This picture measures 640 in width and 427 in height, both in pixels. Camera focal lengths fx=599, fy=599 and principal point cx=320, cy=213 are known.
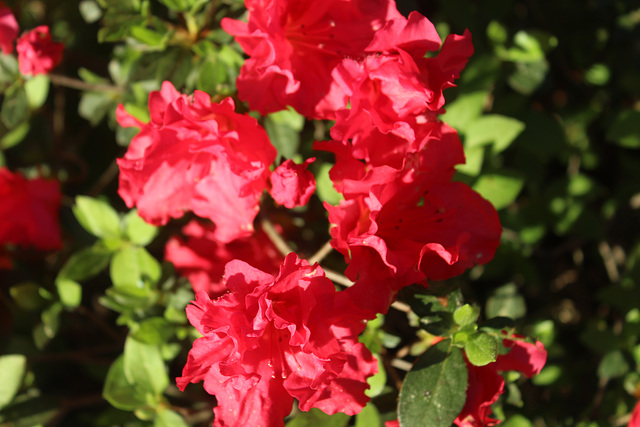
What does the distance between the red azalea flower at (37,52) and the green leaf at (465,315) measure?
125cm

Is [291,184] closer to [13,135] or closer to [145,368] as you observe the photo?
[145,368]

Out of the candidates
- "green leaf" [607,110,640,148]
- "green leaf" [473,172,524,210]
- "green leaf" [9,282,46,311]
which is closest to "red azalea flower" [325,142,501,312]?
"green leaf" [473,172,524,210]

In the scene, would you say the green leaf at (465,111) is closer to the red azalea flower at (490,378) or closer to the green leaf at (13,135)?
the red azalea flower at (490,378)

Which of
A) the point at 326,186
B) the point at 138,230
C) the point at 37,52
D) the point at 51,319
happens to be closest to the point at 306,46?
the point at 326,186

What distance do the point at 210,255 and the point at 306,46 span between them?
68cm

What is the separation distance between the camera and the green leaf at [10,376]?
163 centimetres

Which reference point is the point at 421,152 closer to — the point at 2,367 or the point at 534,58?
the point at 534,58

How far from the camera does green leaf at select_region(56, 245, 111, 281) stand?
163 centimetres

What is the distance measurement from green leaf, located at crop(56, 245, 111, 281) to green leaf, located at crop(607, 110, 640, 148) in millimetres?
1583

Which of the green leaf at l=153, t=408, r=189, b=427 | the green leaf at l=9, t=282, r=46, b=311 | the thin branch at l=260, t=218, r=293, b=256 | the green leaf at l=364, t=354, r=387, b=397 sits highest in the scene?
the thin branch at l=260, t=218, r=293, b=256

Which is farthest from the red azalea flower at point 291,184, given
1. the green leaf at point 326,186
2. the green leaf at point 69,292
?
the green leaf at point 69,292

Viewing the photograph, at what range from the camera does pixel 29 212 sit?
1.84m

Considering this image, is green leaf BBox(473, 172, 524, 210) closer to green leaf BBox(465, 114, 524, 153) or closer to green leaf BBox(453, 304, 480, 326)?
green leaf BBox(465, 114, 524, 153)

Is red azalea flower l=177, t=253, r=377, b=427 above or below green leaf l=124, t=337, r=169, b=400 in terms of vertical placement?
above
